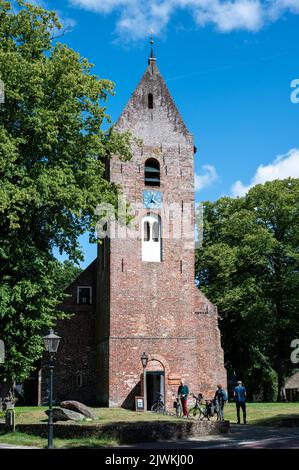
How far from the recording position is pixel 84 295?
32.6 m

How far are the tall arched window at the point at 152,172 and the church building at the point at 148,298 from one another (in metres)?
0.05

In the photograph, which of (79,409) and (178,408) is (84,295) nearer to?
(178,408)

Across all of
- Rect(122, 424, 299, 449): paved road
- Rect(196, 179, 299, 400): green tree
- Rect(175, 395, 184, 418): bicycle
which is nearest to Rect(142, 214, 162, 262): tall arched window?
Rect(175, 395, 184, 418): bicycle

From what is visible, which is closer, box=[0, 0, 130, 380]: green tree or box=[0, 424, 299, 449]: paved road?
box=[0, 424, 299, 449]: paved road

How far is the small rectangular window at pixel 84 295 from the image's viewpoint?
32375 millimetres

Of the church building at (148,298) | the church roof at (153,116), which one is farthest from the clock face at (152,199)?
the church roof at (153,116)

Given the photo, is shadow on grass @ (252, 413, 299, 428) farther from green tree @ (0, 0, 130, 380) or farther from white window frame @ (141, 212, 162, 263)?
white window frame @ (141, 212, 162, 263)

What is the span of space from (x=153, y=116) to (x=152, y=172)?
2.98 meters

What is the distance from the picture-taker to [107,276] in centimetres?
2906

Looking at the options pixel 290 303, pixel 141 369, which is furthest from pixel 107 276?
pixel 290 303

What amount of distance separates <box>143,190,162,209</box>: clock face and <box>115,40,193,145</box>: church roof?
2632mm

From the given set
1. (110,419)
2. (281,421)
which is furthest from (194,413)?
(110,419)

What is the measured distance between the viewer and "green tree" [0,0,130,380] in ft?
64.6
